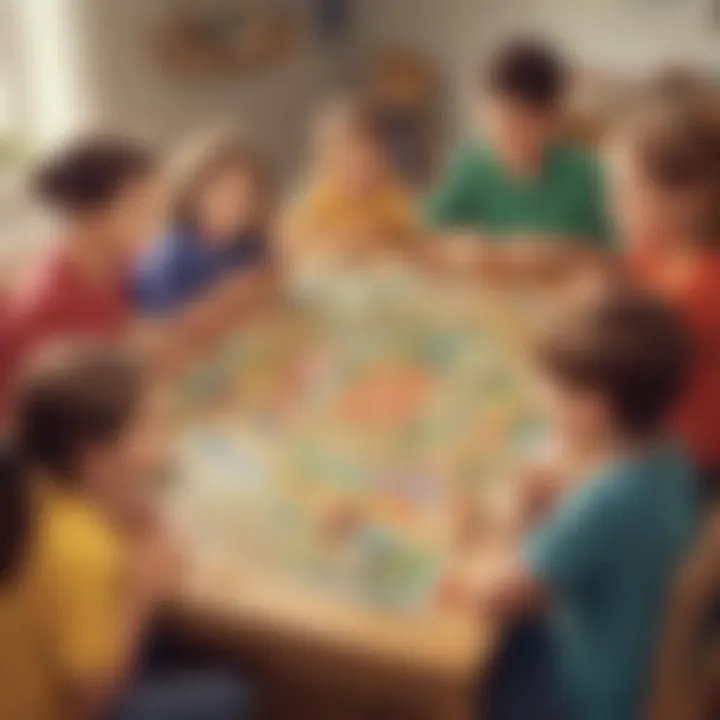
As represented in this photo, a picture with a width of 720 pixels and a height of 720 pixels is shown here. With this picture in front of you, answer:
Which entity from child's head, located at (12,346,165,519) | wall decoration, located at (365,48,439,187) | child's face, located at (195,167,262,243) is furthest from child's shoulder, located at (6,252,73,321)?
wall decoration, located at (365,48,439,187)

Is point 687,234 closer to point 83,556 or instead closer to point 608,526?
point 608,526

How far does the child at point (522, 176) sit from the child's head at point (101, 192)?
1.86 ft

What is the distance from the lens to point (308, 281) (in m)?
2.14

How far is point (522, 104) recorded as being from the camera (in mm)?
2393

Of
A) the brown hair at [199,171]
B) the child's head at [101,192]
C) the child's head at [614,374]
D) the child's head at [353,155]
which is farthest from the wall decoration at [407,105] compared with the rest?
the child's head at [614,374]

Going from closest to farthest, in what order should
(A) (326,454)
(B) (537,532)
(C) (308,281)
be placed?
(B) (537,532) < (A) (326,454) < (C) (308,281)

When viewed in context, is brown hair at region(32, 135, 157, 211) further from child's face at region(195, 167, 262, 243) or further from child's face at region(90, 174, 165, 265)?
child's face at region(195, 167, 262, 243)

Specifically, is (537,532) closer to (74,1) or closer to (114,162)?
(114,162)

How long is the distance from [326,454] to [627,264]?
2.10ft

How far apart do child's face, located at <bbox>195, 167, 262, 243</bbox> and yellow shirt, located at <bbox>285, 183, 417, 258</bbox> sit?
0.15m

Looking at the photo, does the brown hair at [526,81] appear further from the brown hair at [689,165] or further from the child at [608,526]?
the child at [608,526]

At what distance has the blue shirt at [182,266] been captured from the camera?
6.82 feet

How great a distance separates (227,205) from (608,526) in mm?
901

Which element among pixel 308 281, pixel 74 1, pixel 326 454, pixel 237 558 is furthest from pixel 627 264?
pixel 74 1
